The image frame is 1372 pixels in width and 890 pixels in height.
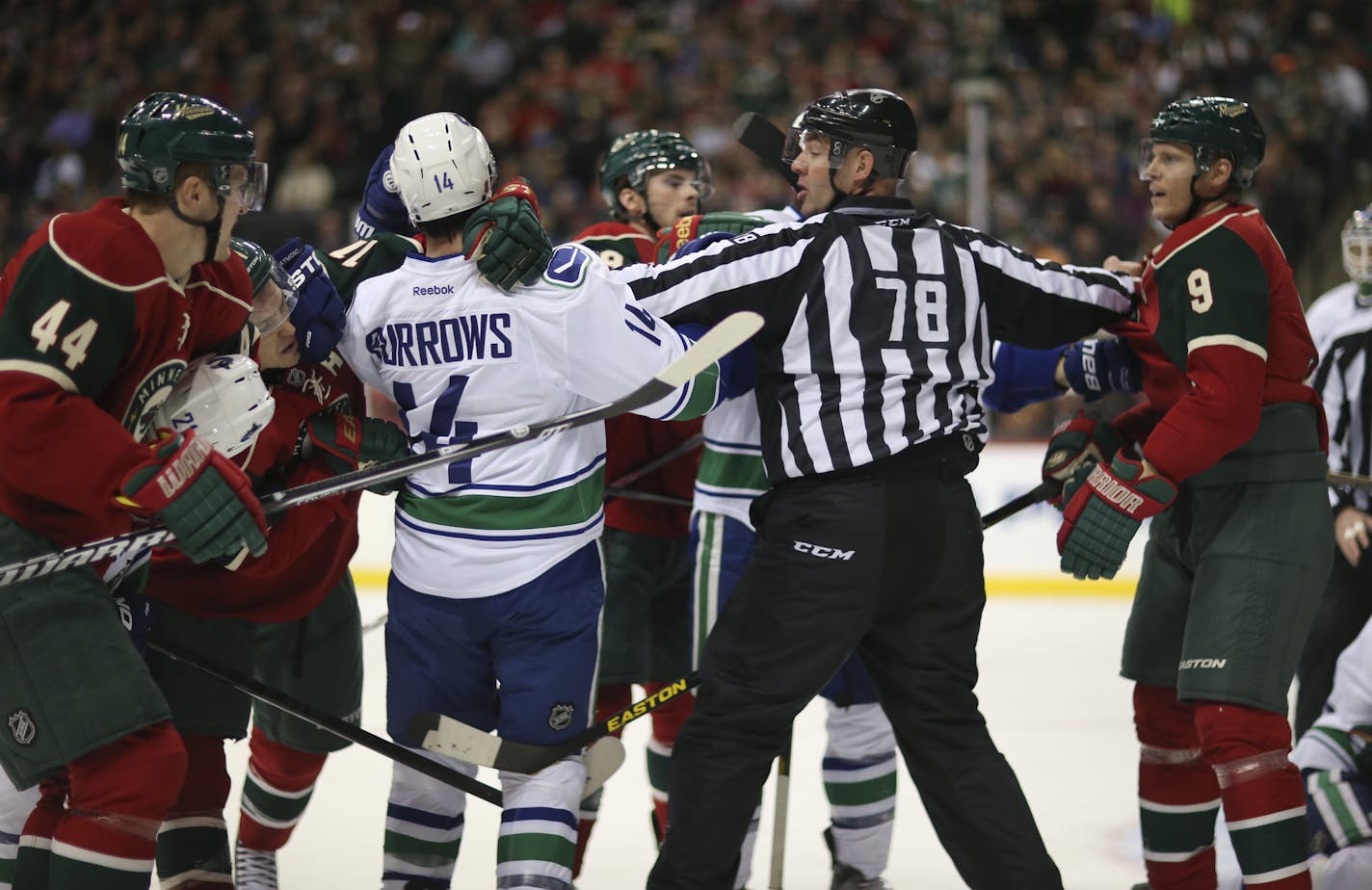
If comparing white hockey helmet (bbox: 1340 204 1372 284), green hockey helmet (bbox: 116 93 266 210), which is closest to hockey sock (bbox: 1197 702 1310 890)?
white hockey helmet (bbox: 1340 204 1372 284)

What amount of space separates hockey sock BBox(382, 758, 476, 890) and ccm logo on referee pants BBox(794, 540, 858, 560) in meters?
0.70

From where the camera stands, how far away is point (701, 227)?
3035 mm

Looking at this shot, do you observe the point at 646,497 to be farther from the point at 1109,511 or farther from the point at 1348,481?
the point at 1348,481

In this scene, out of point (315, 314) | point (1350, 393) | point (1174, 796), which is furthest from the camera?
point (1350, 393)

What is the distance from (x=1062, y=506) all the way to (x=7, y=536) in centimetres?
180

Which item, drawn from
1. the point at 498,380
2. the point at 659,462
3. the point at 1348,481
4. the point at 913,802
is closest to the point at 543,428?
the point at 498,380

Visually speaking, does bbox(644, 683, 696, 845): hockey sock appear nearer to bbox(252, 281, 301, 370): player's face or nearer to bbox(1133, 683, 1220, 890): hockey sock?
bbox(1133, 683, 1220, 890): hockey sock

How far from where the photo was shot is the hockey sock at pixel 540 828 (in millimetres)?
2428

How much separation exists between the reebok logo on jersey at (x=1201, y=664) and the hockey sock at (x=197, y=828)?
171 centimetres

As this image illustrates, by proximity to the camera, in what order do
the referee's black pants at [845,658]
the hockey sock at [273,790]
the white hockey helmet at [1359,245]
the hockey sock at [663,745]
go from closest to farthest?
the referee's black pants at [845,658] < the hockey sock at [273,790] < the hockey sock at [663,745] < the white hockey helmet at [1359,245]

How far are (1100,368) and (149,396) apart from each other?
1706mm

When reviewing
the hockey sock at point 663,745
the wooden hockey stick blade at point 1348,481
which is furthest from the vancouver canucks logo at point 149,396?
the wooden hockey stick blade at point 1348,481

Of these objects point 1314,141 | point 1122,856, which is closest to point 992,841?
point 1122,856

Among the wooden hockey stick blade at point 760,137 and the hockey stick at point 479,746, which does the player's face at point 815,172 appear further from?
the hockey stick at point 479,746
